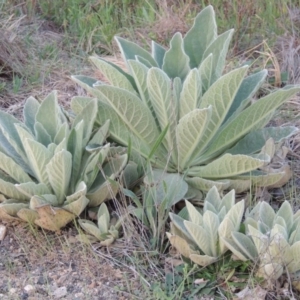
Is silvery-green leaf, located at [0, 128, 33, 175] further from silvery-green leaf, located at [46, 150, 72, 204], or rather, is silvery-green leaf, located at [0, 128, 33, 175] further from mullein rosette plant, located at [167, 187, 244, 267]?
mullein rosette plant, located at [167, 187, 244, 267]

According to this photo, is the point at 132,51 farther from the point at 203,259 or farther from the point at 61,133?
the point at 203,259

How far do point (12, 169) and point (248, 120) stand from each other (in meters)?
0.98

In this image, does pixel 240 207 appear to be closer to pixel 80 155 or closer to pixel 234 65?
pixel 80 155

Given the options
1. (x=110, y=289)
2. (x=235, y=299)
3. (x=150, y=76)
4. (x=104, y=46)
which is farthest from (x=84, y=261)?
(x=104, y=46)

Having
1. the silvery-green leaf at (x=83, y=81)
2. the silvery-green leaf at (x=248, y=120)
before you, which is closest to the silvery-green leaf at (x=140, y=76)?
the silvery-green leaf at (x=83, y=81)

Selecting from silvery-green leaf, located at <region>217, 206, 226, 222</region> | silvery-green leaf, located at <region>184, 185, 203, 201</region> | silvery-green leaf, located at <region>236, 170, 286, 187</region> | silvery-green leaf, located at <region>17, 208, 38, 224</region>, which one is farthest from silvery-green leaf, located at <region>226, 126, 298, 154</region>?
silvery-green leaf, located at <region>17, 208, 38, 224</region>

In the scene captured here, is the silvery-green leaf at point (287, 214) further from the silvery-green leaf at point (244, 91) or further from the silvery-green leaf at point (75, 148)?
the silvery-green leaf at point (75, 148)

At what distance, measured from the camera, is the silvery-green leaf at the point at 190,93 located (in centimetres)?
231

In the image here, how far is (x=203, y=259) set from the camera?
2115 millimetres

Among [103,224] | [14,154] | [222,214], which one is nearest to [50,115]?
[14,154]

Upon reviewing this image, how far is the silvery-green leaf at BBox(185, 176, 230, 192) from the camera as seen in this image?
2367 millimetres

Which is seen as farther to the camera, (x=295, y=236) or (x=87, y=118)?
(x=87, y=118)

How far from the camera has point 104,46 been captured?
386 centimetres

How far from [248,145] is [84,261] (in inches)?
33.3
